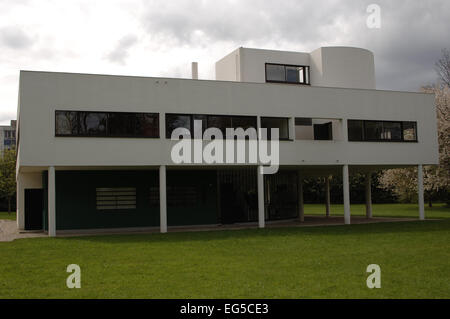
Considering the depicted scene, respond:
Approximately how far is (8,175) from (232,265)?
40.9m

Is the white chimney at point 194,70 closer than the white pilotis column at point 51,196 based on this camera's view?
No

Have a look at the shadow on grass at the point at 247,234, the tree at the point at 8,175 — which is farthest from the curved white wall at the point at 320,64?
the tree at the point at 8,175

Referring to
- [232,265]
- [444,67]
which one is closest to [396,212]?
[444,67]

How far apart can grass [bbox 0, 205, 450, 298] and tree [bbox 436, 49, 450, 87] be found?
2167 cm

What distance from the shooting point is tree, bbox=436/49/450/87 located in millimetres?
37438

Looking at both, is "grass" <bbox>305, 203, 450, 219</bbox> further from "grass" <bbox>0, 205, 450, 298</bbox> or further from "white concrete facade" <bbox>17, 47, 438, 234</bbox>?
"grass" <bbox>0, 205, 450, 298</bbox>

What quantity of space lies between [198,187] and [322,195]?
3289cm

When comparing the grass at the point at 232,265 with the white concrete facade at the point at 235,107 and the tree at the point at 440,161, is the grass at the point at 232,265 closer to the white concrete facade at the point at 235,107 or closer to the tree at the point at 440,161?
the white concrete facade at the point at 235,107

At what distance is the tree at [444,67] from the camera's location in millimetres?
37438

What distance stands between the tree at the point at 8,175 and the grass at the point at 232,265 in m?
30.3

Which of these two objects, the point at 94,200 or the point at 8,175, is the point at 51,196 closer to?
the point at 94,200

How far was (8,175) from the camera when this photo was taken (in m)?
47.8
